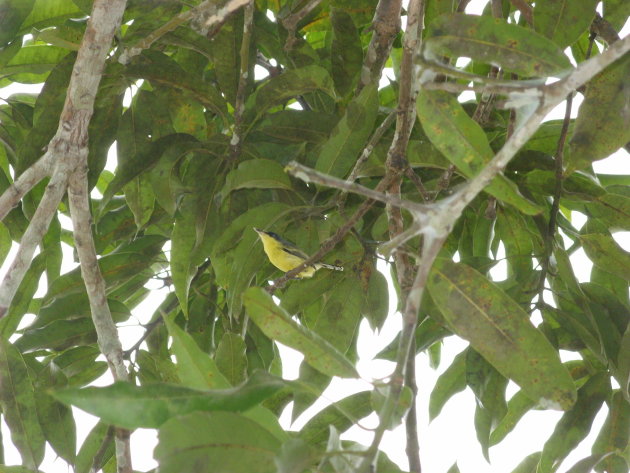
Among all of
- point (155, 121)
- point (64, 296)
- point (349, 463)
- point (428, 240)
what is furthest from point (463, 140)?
point (64, 296)

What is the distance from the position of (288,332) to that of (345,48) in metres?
0.92

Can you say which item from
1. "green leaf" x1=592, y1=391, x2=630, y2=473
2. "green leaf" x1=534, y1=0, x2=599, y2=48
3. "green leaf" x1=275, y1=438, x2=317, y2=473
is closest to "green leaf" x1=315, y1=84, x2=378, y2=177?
"green leaf" x1=534, y1=0, x2=599, y2=48

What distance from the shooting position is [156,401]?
0.98 m

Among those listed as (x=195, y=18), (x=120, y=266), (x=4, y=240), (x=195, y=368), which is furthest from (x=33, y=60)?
(x=195, y=368)

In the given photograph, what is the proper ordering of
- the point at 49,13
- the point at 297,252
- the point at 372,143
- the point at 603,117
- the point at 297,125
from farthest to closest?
the point at 297,252 < the point at 49,13 < the point at 297,125 < the point at 372,143 < the point at 603,117

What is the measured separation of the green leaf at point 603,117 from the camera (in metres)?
1.25

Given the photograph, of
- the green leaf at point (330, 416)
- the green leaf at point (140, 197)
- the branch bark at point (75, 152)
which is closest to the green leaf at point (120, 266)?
the green leaf at point (140, 197)

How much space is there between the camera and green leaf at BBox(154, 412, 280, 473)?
0.97 metres

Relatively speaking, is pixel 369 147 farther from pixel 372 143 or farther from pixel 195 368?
pixel 195 368

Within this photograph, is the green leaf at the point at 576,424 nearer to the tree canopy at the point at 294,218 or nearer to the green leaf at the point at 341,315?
the tree canopy at the point at 294,218

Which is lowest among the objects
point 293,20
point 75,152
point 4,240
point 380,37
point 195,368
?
point 195,368

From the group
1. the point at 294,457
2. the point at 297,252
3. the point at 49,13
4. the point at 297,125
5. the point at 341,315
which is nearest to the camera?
the point at 294,457

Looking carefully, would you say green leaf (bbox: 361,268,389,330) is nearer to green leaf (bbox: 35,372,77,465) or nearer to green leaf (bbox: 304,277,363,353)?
green leaf (bbox: 304,277,363,353)

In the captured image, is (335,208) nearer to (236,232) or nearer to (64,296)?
(236,232)
